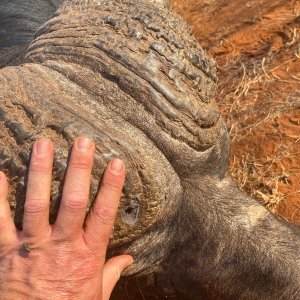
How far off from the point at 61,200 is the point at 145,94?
0.42 metres

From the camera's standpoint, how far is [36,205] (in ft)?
5.49

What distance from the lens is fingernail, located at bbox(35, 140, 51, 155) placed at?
166 cm

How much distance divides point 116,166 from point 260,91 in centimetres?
237

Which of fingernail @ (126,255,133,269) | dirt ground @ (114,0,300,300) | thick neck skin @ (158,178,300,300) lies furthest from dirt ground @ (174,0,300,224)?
fingernail @ (126,255,133,269)

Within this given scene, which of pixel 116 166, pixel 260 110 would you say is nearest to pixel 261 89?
pixel 260 110

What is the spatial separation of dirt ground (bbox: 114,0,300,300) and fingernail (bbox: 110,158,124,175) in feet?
2.67

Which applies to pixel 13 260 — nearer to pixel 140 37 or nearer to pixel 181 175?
pixel 181 175

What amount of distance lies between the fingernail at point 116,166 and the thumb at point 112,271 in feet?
1.36

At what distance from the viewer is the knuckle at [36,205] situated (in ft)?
5.49

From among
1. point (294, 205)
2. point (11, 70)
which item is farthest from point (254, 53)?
point (11, 70)

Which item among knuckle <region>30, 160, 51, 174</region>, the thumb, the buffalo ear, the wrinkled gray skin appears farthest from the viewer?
the buffalo ear

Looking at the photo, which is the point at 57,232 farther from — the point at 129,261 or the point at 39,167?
the point at 129,261

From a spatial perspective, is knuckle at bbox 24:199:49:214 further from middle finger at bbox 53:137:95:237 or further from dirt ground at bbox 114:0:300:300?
dirt ground at bbox 114:0:300:300

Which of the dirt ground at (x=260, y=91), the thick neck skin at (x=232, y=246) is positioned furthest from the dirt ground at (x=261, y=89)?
the thick neck skin at (x=232, y=246)
